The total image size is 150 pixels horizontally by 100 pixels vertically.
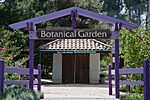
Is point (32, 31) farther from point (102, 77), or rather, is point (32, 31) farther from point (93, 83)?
point (102, 77)

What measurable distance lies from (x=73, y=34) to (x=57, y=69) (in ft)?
47.5

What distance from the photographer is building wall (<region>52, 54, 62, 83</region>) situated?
30.2 metres

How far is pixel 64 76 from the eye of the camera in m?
30.6

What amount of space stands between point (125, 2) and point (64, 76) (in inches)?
1832

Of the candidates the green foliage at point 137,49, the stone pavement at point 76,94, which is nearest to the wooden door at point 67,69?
the stone pavement at point 76,94

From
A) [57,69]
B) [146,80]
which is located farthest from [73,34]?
[57,69]

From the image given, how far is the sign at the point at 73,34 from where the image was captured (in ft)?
52.7

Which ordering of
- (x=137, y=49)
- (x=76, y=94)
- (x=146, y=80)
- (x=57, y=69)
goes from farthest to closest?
1. (x=57, y=69)
2. (x=137, y=49)
3. (x=76, y=94)
4. (x=146, y=80)

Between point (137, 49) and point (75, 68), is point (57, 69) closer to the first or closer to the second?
point (75, 68)

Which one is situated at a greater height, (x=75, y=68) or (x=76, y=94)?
(x=75, y=68)

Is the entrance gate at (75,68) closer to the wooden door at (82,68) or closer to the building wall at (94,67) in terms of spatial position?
the wooden door at (82,68)

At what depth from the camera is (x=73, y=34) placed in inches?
633

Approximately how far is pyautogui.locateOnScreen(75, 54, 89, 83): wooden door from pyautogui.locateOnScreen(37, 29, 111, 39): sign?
14.4m

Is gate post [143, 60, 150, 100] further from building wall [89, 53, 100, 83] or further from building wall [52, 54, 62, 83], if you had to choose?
building wall [52, 54, 62, 83]
